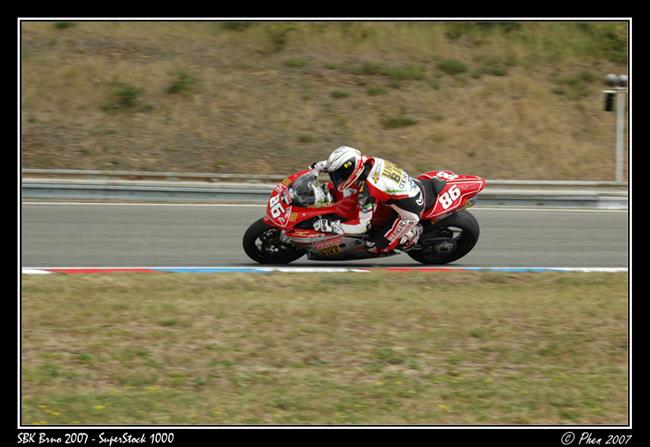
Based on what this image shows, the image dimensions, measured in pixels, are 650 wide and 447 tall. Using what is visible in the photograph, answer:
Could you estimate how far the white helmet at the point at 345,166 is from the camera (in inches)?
418

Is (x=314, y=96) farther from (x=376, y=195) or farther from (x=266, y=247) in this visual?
(x=376, y=195)

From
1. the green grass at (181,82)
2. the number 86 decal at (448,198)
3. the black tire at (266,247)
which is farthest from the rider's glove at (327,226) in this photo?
the green grass at (181,82)

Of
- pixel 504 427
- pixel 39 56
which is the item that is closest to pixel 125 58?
pixel 39 56

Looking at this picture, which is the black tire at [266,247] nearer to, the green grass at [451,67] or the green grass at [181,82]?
the green grass at [181,82]

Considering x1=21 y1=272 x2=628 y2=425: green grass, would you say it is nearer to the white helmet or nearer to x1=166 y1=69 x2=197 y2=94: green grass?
the white helmet

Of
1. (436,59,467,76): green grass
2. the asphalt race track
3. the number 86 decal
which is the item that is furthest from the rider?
(436,59,467,76): green grass

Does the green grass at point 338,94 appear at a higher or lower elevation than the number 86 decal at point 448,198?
higher

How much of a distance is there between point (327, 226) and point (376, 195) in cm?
72

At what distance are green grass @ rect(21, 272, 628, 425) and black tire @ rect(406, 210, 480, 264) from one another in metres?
1.15

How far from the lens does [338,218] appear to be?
36.7ft

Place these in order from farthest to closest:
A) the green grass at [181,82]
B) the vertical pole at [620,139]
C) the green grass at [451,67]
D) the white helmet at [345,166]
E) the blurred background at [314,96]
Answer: the green grass at [451,67], the green grass at [181,82], the vertical pole at [620,139], the blurred background at [314,96], the white helmet at [345,166]

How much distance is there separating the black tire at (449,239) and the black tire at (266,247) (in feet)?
4.85

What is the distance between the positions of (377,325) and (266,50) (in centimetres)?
1835

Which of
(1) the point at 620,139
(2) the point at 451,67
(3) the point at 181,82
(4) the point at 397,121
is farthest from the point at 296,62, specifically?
(1) the point at 620,139
